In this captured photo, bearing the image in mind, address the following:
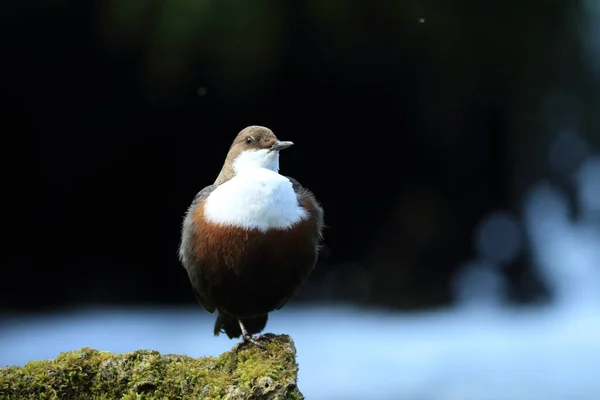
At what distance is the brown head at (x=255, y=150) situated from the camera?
94.7 inches

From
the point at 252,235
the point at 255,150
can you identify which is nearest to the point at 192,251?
the point at 252,235

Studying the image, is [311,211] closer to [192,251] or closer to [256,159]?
[256,159]

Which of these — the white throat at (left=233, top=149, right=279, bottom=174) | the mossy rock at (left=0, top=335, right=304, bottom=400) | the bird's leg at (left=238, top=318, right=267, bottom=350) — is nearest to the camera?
the mossy rock at (left=0, top=335, right=304, bottom=400)

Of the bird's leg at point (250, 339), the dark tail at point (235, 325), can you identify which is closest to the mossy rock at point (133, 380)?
the bird's leg at point (250, 339)

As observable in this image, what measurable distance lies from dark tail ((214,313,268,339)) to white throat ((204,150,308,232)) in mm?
458

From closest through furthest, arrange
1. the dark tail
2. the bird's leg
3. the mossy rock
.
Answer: the mossy rock
the bird's leg
the dark tail

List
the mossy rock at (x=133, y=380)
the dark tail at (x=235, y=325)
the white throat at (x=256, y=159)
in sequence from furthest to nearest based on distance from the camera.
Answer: the dark tail at (x=235, y=325) → the white throat at (x=256, y=159) → the mossy rock at (x=133, y=380)

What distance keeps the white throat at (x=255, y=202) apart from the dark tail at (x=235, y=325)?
0.46m

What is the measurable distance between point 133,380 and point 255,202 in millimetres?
619

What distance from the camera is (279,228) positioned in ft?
7.52

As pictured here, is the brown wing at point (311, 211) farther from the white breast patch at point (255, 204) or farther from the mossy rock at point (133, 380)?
the mossy rock at point (133, 380)

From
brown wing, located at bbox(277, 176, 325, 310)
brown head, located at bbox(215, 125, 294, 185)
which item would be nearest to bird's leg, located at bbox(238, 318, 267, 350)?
brown wing, located at bbox(277, 176, 325, 310)

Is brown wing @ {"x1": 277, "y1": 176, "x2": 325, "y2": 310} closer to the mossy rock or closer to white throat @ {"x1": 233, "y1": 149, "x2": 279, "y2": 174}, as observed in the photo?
white throat @ {"x1": 233, "y1": 149, "x2": 279, "y2": 174}

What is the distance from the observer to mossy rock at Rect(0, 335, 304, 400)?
1904mm
